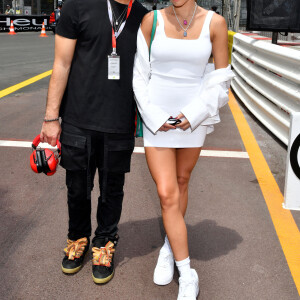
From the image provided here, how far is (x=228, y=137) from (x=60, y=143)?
402cm

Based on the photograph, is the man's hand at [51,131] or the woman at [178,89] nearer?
the woman at [178,89]

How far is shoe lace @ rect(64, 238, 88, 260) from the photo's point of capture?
3178 mm

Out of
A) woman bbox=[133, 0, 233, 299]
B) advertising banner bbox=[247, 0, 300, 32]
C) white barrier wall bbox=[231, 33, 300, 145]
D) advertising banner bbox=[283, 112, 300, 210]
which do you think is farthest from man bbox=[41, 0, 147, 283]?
advertising banner bbox=[247, 0, 300, 32]

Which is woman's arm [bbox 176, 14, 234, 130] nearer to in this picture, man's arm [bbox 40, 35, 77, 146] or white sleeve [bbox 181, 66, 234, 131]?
white sleeve [bbox 181, 66, 234, 131]

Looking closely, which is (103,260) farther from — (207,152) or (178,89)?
(207,152)

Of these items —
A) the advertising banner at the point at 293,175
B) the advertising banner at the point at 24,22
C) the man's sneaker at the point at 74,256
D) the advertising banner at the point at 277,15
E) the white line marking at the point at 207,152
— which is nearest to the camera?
the advertising banner at the point at 293,175

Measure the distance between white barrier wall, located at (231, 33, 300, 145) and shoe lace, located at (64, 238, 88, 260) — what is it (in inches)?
134

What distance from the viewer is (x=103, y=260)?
3117 millimetres

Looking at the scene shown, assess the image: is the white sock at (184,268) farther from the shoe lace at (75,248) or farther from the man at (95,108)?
the shoe lace at (75,248)

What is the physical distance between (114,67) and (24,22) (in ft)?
103

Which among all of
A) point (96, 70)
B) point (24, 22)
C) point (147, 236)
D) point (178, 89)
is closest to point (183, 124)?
point (178, 89)

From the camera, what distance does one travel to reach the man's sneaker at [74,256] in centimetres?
314

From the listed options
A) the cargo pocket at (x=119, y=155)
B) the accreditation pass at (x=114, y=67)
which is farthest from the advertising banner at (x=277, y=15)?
the accreditation pass at (x=114, y=67)

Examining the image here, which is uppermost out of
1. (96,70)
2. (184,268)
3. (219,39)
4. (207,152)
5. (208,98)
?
(219,39)
